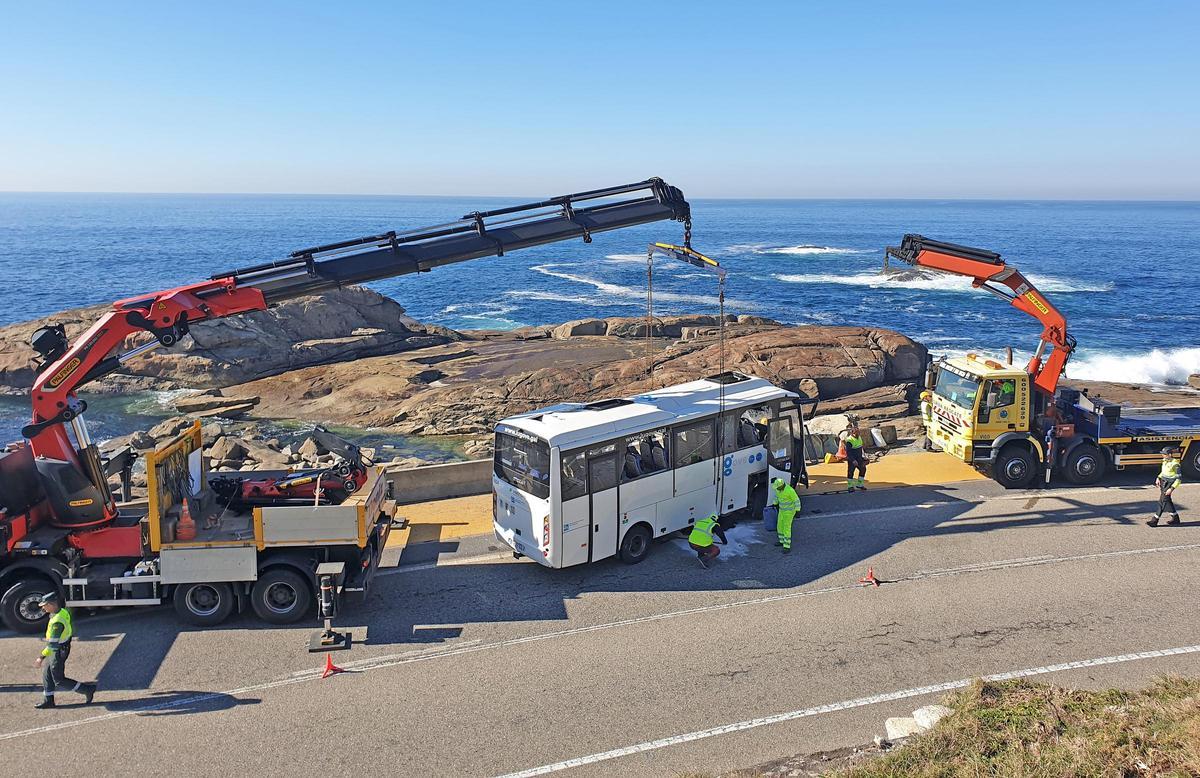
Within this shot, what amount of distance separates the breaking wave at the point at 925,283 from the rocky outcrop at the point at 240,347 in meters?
53.9

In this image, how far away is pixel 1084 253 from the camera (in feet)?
382

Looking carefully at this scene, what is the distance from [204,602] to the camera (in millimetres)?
12188

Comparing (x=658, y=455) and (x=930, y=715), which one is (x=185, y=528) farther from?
(x=930, y=715)

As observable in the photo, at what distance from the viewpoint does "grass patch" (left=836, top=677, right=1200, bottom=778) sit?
7.69 meters

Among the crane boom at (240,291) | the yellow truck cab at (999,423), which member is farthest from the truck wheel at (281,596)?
the yellow truck cab at (999,423)

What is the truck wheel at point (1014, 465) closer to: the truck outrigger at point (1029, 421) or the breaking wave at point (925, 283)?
the truck outrigger at point (1029, 421)

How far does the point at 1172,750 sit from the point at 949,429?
11810mm

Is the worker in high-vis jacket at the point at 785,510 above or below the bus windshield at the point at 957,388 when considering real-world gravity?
below

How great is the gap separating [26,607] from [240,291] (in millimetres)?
5612

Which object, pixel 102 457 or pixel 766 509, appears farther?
pixel 766 509

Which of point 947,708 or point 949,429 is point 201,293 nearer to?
point 947,708

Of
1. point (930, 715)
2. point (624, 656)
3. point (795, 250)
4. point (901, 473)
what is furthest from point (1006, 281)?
point (795, 250)

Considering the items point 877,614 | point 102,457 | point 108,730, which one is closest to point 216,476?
point 102,457

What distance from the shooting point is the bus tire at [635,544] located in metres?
14.1
